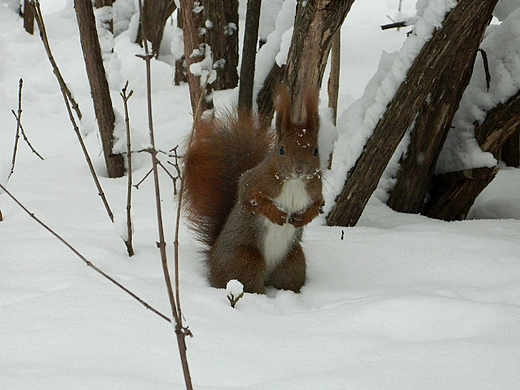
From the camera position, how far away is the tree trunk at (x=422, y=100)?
8.98 ft

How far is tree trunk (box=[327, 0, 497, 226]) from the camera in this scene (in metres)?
2.74

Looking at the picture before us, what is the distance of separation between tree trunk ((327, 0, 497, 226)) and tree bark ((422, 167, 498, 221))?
0.81ft

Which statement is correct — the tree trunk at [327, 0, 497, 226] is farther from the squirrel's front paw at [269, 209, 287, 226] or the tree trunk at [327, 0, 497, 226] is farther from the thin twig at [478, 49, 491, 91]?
the squirrel's front paw at [269, 209, 287, 226]

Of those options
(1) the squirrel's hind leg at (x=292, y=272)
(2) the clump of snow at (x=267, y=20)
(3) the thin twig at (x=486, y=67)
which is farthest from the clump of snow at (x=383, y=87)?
(2) the clump of snow at (x=267, y=20)

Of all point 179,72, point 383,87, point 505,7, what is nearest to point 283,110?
point 383,87

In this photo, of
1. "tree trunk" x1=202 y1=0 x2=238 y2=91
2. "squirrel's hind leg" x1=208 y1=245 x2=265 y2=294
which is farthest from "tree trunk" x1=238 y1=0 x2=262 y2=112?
"squirrel's hind leg" x1=208 y1=245 x2=265 y2=294

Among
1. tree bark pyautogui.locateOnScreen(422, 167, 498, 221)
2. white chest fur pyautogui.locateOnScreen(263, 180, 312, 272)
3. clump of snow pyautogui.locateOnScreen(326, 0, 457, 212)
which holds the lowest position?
tree bark pyautogui.locateOnScreen(422, 167, 498, 221)

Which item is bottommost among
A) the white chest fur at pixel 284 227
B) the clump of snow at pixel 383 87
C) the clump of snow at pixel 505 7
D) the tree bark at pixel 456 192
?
the tree bark at pixel 456 192

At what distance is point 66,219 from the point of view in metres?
2.84

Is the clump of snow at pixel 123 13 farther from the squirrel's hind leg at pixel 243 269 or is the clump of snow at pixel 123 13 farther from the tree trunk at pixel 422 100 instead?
the squirrel's hind leg at pixel 243 269

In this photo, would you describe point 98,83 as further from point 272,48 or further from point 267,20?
point 267,20

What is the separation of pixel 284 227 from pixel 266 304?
1.07 ft

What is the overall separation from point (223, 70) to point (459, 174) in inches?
60.3

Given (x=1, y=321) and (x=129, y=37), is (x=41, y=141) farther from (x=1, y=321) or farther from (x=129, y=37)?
(x=1, y=321)
